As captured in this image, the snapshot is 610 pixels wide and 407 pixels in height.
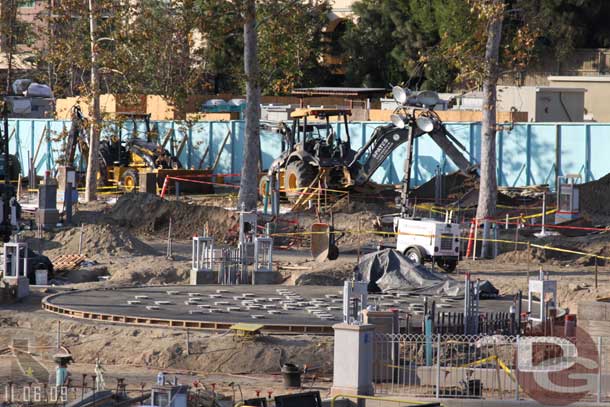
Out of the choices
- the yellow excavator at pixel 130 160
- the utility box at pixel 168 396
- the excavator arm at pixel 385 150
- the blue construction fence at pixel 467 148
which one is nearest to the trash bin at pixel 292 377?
the utility box at pixel 168 396

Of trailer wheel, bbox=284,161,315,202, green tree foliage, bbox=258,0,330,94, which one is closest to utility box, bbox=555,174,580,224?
trailer wheel, bbox=284,161,315,202

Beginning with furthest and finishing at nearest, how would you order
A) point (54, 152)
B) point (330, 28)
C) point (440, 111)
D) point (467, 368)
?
1. point (330, 28)
2. point (54, 152)
3. point (440, 111)
4. point (467, 368)

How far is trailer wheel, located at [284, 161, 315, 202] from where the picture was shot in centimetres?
4516

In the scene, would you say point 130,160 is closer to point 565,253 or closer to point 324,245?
point 324,245

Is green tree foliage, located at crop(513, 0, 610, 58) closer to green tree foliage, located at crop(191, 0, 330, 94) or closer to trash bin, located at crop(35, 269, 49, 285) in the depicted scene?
green tree foliage, located at crop(191, 0, 330, 94)

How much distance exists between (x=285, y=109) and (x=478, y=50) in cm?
2011

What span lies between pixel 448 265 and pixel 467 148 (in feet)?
63.5

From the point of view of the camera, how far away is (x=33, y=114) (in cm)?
6956

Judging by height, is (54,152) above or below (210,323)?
above

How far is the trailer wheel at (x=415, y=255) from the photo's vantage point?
33000 mm

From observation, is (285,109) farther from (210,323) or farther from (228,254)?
(210,323)

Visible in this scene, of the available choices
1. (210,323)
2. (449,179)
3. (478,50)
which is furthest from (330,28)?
(210,323)

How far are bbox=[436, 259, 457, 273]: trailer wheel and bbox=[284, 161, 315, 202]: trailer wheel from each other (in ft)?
39.5

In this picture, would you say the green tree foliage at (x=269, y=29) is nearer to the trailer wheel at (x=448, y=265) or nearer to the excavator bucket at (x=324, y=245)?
the excavator bucket at (x=324, y=245)
